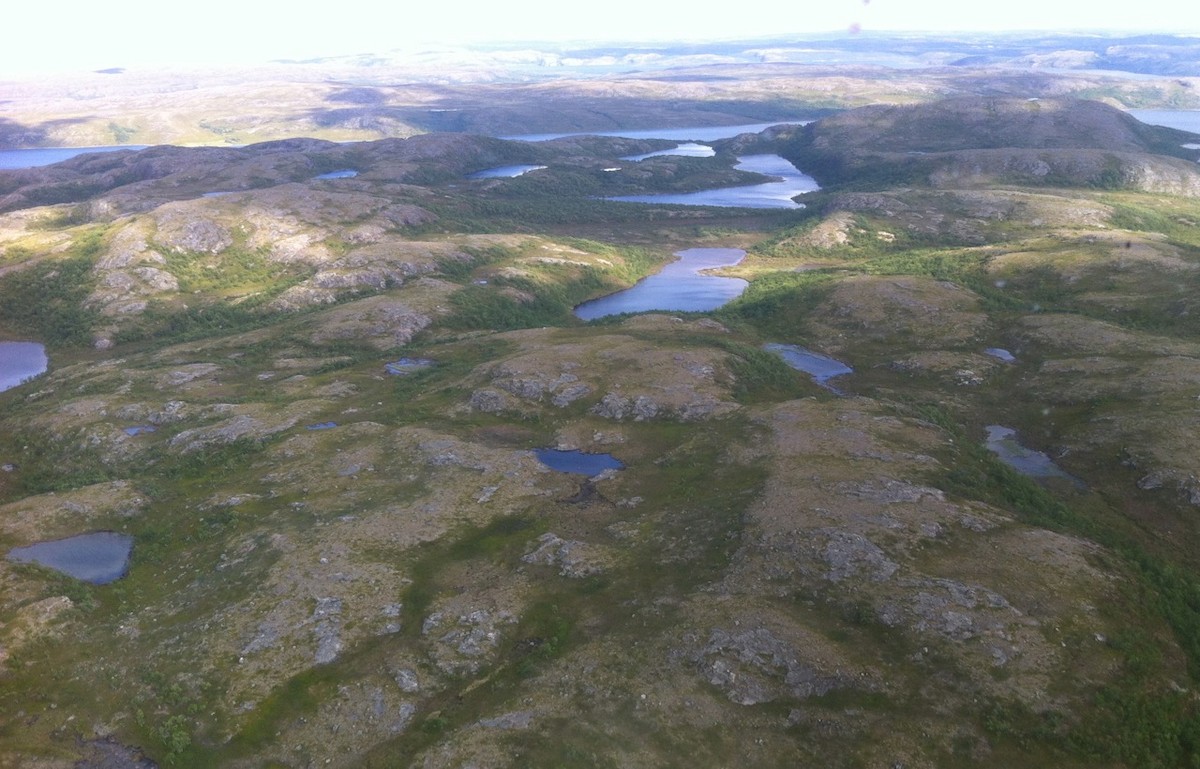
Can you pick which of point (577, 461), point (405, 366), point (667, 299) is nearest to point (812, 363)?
point (577, 461)

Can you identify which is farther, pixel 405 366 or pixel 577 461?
pixel 405 366

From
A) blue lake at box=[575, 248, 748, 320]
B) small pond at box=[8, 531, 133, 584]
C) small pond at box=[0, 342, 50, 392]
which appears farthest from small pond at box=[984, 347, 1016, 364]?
small pond at box=[0, 342, 50, 392]

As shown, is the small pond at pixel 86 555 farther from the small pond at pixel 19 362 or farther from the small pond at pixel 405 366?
the small pond at pixel 19 362

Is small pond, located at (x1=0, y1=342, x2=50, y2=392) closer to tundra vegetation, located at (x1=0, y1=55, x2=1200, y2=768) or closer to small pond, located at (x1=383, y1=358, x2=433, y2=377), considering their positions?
tundra vegetation, located at (x1=0, y1=55, x2=1200, y2=768)

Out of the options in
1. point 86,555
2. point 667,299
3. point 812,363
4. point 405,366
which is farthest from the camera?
point 667,299

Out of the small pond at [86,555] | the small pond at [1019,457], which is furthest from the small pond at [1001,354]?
the small pond at [86,555]

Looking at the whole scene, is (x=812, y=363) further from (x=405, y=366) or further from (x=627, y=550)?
(x=627, y=550)
